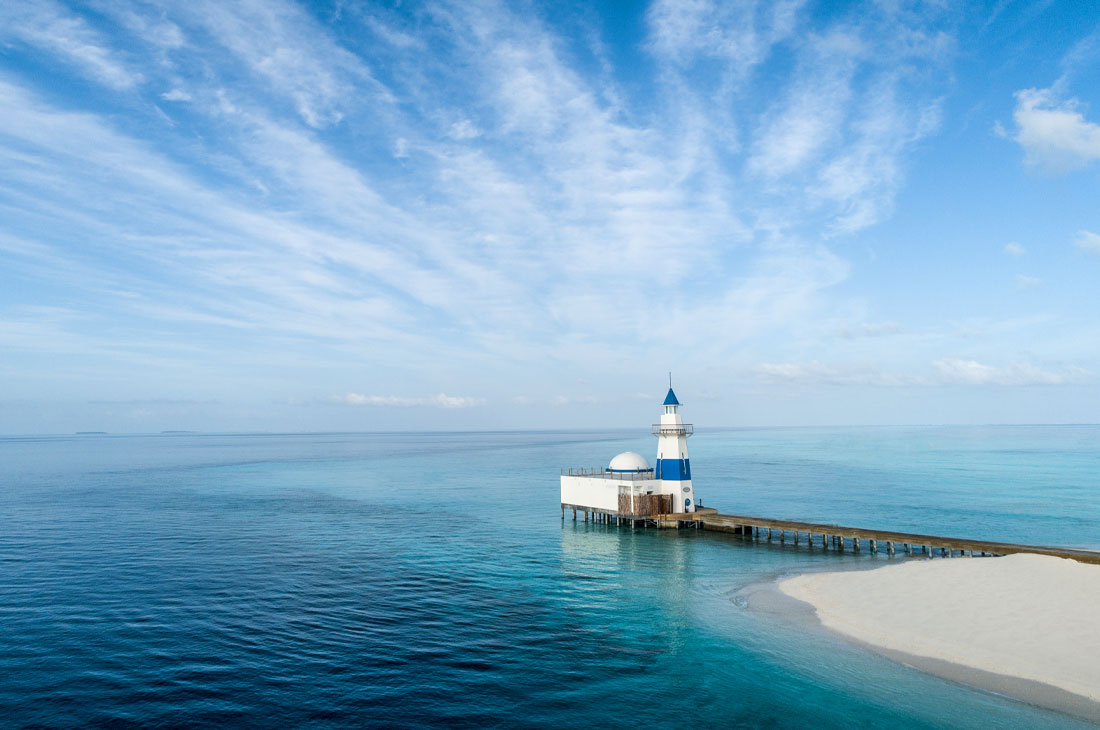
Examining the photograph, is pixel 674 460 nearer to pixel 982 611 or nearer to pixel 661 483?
pixel 661 483

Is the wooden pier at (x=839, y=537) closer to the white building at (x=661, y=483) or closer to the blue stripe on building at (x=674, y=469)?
the white building at (x=661, y=483)

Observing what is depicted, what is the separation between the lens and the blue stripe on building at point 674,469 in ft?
177

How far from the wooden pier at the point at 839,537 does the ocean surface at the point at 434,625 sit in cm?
152

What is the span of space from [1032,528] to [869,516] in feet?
39.8

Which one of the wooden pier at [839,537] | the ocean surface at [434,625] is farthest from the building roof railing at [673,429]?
the ocean surface at [434,625]

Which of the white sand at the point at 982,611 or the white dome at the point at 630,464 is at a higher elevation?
the white dome at the point at 630,464

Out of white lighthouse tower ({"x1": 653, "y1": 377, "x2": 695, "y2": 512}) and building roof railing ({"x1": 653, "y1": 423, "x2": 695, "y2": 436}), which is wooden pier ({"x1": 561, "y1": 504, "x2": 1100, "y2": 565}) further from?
building roof railing ({"x1": 653, "y1": 423, "x2": 695, "y2": 436})

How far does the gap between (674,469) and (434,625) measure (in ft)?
103

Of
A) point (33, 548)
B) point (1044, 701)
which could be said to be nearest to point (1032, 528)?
point (1044, 701)

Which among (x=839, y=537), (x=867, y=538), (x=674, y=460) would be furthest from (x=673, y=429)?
(x=867, y=538)

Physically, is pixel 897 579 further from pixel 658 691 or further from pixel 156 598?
pixel 156 598

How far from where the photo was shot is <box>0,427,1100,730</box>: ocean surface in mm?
19250

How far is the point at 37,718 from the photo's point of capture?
18469 mm

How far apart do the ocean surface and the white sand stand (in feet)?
8.47
